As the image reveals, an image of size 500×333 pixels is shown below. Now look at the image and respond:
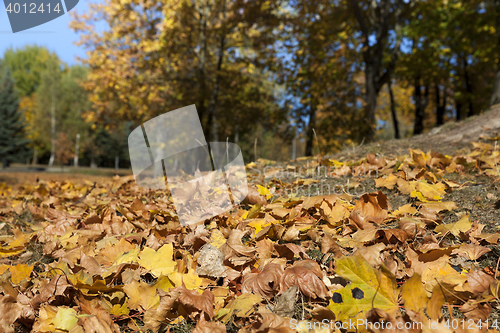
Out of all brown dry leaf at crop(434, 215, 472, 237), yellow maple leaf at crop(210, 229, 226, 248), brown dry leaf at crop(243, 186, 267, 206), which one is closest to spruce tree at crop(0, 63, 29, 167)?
brown dry leaf at crop(243, 186, 267, 206)

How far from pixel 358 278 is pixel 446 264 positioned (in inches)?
15.2

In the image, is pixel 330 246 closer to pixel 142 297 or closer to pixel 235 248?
pixel 235 248

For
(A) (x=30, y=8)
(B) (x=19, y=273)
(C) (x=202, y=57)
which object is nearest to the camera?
(B) (x=19, y=273)

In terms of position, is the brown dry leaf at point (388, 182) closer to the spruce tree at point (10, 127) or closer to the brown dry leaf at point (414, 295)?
the brown dry leaf at point (414, 295)

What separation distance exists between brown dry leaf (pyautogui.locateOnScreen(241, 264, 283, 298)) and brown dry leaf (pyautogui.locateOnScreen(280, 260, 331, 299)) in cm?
2

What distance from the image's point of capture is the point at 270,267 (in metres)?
1.15

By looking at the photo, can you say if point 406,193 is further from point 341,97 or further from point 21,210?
point 341,97

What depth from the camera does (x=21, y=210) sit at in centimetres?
247

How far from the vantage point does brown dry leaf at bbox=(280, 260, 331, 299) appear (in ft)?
3.43

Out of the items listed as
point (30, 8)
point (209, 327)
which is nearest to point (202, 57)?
point (30, 8)

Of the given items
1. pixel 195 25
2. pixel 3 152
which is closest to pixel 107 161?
pixel 3 152

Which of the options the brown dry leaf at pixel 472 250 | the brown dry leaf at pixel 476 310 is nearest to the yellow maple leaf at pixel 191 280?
the brown dry leaf at pixel 476 310

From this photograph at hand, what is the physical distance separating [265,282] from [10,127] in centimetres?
3869

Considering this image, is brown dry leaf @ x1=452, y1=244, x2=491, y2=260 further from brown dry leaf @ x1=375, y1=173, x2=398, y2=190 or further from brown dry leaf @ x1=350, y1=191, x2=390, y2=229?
brown dry leaf @ x1=375, y1=173, x2=398, y2=190
